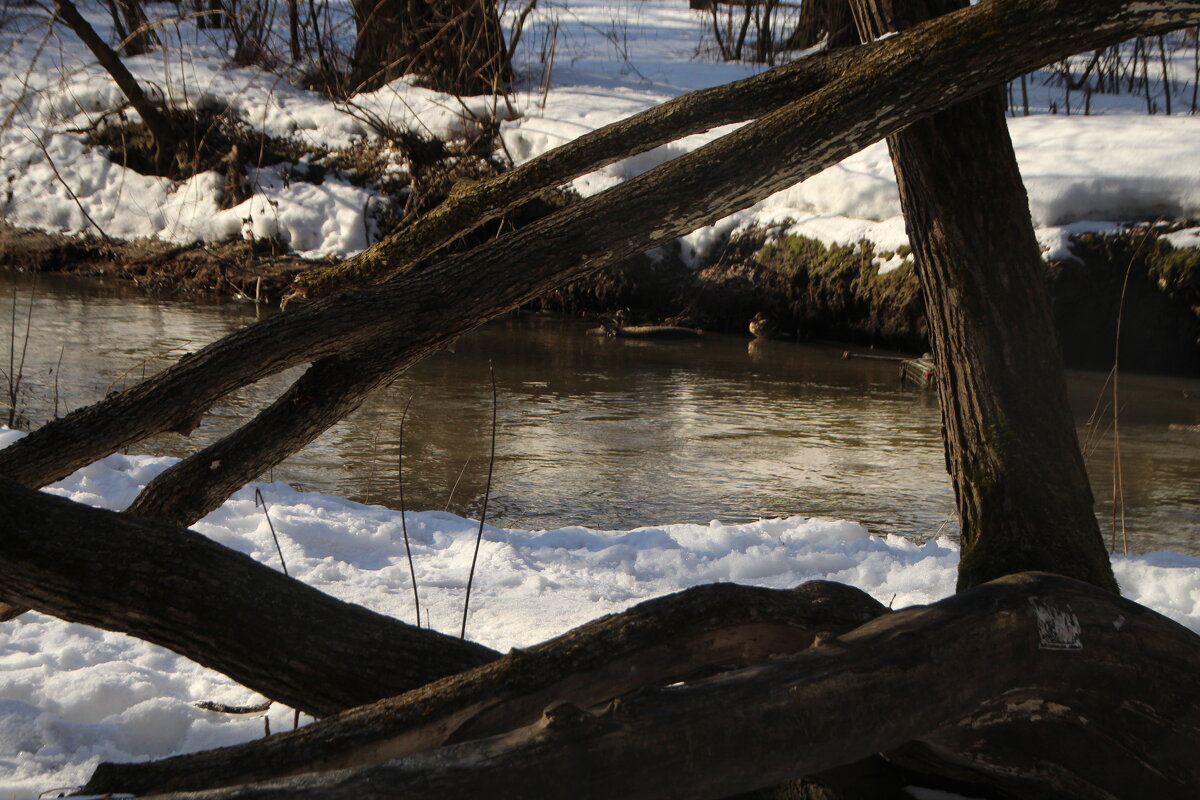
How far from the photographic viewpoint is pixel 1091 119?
13.9 metres

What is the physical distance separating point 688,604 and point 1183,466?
22.7ft

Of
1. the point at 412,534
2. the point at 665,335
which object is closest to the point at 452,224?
the point at 412,534

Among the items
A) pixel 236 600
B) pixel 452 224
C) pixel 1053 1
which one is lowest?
pixel 236 600

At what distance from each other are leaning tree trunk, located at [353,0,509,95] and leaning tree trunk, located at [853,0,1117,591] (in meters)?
2.31

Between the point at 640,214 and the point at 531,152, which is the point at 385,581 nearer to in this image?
the point at 640,214

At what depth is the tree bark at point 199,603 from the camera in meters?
2.20

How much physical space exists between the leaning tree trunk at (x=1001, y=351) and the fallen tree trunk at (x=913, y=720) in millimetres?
503

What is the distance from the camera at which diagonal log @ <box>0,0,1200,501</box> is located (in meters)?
2.38

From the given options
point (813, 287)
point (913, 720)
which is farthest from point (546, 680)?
point (813, 287)

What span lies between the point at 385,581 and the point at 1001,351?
2.57 meters

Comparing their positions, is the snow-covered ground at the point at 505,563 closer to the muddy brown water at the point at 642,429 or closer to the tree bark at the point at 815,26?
the muddy brown water at the point at 642,429

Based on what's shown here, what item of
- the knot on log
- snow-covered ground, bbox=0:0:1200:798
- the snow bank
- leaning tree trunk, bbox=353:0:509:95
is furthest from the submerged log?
the knot on log

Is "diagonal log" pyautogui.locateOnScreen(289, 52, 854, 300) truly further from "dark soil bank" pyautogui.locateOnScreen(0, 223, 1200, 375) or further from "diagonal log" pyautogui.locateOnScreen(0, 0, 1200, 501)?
"dark soil bank" pyautogui.locateOnScreen(0, 223, 1200, 375)

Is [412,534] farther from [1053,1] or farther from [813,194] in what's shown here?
[813,194]
